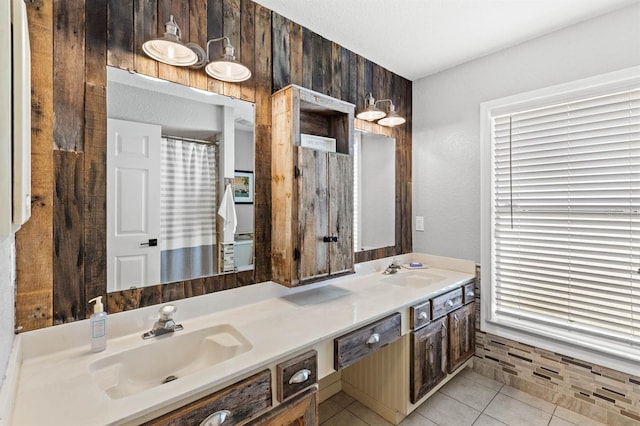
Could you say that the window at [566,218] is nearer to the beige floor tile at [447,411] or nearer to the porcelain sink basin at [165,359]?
the beige floor tile at [447,411]

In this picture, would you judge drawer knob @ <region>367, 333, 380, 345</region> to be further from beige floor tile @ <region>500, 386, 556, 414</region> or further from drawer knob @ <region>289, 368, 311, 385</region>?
beige floor tile @ <region>500, 386, 556, 414</region>

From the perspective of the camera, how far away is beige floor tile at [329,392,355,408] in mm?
2145

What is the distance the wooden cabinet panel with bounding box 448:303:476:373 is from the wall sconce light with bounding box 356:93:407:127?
155 centimetres

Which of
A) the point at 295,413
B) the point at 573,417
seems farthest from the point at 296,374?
the point at 573,417

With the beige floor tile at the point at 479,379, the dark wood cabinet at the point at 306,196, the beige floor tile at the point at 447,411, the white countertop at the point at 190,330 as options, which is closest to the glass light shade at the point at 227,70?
the dark wood cabinet at the point at 306,196

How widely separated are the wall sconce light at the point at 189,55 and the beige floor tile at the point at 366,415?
2205 mm

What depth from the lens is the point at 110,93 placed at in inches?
52.7

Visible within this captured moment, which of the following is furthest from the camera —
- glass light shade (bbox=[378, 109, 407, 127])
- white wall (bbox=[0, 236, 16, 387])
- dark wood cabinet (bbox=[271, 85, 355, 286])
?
glass light shade (bbox=[378, 109, 407, 127])

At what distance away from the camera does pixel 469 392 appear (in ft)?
7.30

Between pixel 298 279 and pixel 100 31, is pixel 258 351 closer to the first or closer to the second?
pixel 298 279

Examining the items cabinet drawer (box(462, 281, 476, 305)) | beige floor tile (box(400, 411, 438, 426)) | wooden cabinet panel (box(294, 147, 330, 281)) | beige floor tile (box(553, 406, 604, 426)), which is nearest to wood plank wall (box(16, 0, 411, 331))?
wooden cabinet panel (box(294, 147, 330, 281))

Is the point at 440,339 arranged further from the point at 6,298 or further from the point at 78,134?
the point at 78,134

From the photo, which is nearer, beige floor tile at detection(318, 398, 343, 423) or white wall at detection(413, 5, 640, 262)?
white wall at detection(413, 5, 640, 262)

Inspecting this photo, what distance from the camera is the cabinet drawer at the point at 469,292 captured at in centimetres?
235
